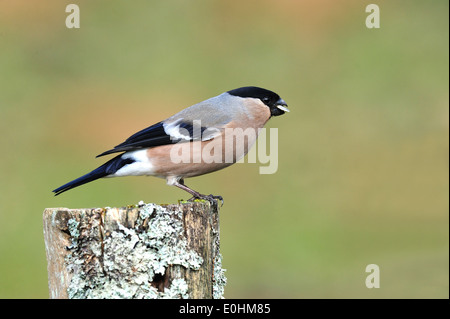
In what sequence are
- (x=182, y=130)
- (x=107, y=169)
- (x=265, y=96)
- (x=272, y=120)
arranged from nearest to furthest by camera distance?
(x=107, y=169)
(x=182, y=130)
(x=265, y=96)
(x=272, y=120)

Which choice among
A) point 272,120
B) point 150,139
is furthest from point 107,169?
point 272,120

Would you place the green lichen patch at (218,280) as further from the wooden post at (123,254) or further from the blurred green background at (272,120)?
the blurred green background at (272,120)

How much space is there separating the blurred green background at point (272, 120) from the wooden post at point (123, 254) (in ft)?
17.2

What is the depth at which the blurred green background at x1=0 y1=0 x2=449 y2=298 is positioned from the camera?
30.0 feet

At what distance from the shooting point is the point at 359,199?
1044cm

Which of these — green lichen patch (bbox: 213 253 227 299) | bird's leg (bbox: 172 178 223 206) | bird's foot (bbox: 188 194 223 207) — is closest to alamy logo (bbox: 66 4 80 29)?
bird's leg (bbox: 172 178 223 206)

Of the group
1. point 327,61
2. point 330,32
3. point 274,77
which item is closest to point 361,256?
point 274,77

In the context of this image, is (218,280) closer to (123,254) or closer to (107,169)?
(123,254)

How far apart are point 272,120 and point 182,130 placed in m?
5.56

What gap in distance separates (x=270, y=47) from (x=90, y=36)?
12.6 ft

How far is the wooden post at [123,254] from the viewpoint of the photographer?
3.12 metres

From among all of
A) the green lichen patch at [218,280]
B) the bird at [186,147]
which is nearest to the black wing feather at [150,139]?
the bird at [186,147]

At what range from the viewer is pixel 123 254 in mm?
3137

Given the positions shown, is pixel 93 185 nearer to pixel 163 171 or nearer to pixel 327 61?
pixel 163 171
